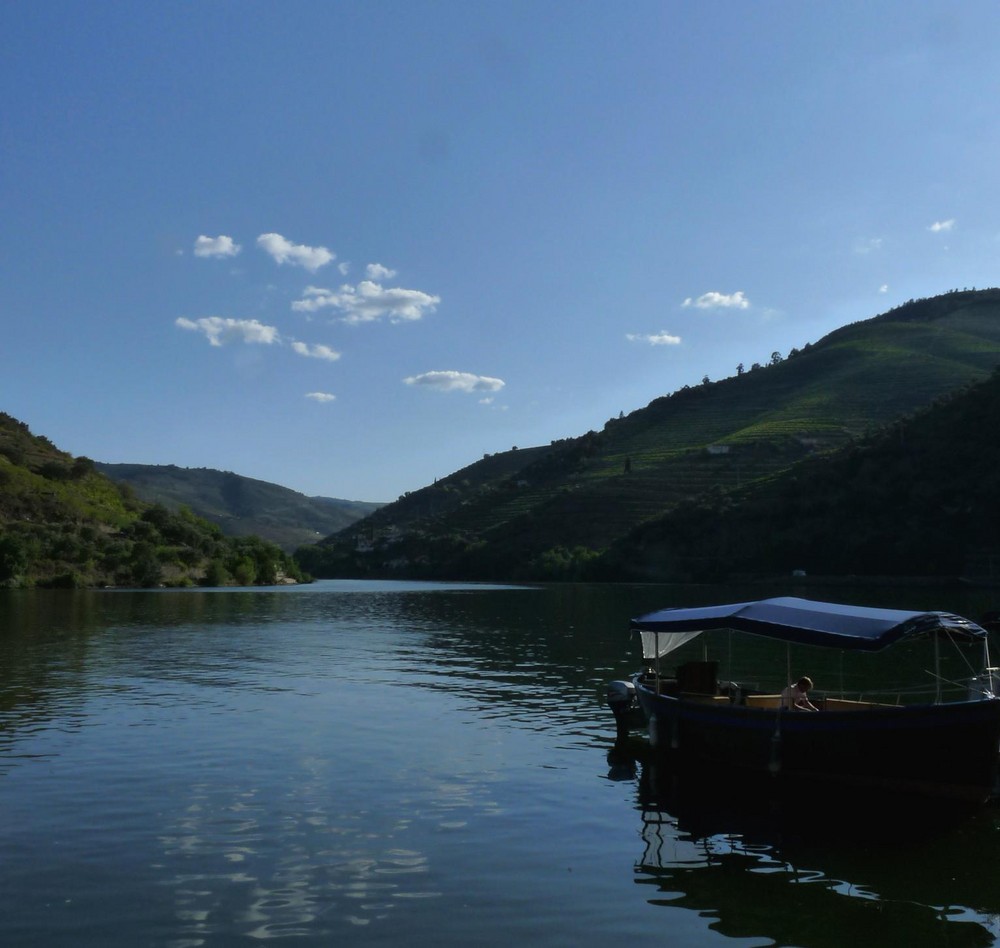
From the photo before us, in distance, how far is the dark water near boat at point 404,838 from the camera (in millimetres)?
13820

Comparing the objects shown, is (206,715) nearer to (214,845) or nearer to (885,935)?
(214,845)

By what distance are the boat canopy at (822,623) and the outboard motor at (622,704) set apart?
2.06 meters

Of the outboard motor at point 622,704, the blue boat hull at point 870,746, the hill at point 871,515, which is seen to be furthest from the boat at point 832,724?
the hill at point 871,515

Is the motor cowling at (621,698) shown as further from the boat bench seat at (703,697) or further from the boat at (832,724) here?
the boat bench seat at (703,697)

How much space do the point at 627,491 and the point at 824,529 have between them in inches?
2417

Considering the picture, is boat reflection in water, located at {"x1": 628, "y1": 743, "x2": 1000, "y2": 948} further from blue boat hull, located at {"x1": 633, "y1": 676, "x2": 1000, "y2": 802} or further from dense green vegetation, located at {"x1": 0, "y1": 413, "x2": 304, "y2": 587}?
dense green vegetation, located at {"x1": 0, "y1": 413, "x2": 304, "y2": 587}

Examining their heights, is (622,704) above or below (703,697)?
below

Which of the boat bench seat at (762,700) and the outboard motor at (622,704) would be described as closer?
the boat bench seat at (762,700)

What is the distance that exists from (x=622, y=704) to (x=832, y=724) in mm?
8145

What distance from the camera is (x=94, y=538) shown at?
135625mm

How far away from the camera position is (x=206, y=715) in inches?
1232

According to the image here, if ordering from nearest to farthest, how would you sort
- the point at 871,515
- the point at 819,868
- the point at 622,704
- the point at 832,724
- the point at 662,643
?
the point at 819,868
the point at 832,724
the point at 622,704
the point at 662,643
the point at 871,515

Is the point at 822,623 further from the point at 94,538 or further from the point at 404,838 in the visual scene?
the point at 94,538

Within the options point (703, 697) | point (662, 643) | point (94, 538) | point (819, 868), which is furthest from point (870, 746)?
point (94, 538)
